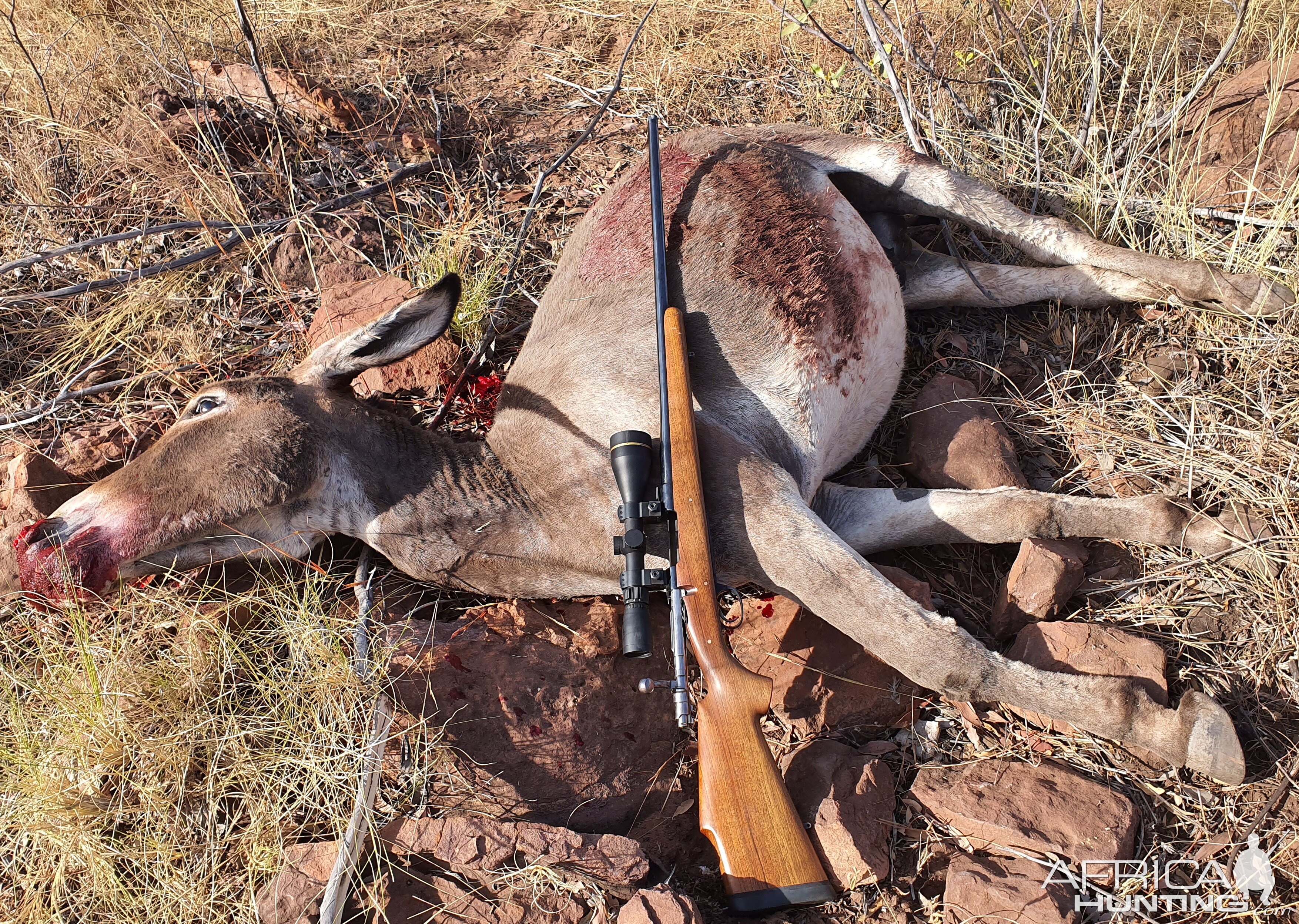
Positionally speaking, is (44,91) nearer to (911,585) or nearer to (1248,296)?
(911,585)

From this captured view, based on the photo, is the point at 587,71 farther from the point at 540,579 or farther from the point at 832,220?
the point at 540,579

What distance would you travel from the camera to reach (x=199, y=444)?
3.36m

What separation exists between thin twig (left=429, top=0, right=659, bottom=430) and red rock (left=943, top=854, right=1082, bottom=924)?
2864 mm

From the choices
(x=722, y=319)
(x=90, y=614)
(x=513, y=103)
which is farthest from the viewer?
(x=513, y=103)

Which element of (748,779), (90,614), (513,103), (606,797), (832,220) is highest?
(513,103)

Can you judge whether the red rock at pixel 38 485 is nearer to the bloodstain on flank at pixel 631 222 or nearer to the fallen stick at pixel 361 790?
the fallen stick at pixel 361 790

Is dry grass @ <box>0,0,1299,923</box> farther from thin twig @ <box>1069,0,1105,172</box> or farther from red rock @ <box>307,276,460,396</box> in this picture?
red rock @ <box>307,276,460,396</box>

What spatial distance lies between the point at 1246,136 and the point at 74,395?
5.96m

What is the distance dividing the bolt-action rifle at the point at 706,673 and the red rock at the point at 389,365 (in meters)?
1.48

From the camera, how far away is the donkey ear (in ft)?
11.4

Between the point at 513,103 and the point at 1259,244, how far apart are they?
4193mm

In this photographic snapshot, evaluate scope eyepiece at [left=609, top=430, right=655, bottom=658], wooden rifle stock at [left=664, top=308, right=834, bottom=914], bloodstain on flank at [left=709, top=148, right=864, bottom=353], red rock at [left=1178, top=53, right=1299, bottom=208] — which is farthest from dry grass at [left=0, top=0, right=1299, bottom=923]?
scope eyepiece at [left=609, top=430, right=655, bottom=658]

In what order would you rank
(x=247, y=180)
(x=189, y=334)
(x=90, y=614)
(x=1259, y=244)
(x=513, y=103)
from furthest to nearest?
(x=513, y=103), (x=247, y=180), (x=189, y=334), (x=1259, y=244), (x=90, y=614)

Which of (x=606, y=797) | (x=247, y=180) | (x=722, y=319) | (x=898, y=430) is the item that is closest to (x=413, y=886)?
(x=606, y=797)
